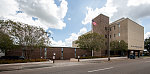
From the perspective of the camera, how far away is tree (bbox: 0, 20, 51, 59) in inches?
590

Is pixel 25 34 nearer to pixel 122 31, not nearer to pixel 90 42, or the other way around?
pixel 90 42

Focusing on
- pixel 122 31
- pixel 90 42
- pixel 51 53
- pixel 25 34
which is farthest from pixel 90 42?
pixel 122 31

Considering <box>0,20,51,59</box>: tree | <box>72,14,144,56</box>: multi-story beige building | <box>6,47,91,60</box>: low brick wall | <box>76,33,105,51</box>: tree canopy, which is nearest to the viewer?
<box>0,20,51,59</box>: tree

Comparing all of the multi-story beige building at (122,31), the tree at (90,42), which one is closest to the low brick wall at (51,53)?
the tree at (90,42)

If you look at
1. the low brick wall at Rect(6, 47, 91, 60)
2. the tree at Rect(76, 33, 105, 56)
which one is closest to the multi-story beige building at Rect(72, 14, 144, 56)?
the low brick wall at Rect(6, 47, 91, 60)

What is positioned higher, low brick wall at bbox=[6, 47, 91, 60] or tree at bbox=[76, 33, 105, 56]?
tree at bbox=[76, 33, 105, 56]

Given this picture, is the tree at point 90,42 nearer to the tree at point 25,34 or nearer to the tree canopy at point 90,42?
the tree canopy at point 90,42

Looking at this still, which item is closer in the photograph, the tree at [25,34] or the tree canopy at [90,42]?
the tree at [25,34]

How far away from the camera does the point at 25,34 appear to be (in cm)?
1644

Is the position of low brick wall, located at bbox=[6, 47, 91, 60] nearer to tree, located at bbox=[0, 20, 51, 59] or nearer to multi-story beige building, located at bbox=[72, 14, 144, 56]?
tree, located at bbox=[0, 20, 51, 59]

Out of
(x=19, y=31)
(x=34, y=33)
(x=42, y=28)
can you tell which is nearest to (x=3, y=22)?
(x=19, y=31)

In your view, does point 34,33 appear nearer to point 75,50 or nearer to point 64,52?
point 64,52

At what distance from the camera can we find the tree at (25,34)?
14984 millimetres

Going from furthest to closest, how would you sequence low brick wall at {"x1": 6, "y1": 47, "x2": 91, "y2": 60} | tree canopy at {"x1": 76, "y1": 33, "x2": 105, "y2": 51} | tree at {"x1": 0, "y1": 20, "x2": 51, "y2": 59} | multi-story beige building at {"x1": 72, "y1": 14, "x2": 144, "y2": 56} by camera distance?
multi-story beige building at {"x1": 72, "y1": 14, "x2": 144, "y2": 56}, tree canopy at {"x1": 76, "y1": 33, "x2": 105, "y2": 51}, low brick wall at {"x1": 6, "y1": 47, "x2": 91, "y2": 60}, tree at {"x1": 0, "y1": 20, "x2": 51, "y2": 59}
